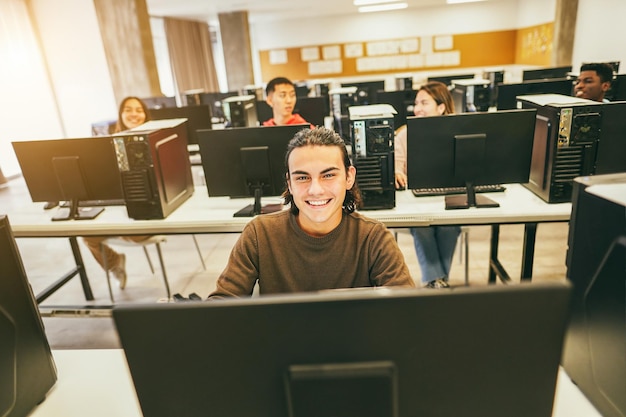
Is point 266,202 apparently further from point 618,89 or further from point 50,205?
point 618,89

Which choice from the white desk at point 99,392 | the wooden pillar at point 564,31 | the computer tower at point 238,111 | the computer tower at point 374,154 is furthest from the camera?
the wooden pillar at point 564,31

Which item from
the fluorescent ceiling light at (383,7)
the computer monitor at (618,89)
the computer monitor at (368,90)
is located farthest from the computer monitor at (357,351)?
the fluorescent ceiling light at (383,7)

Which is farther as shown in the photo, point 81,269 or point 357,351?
point 81,269

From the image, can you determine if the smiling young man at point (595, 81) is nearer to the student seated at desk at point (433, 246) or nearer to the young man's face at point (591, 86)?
the young man's face at point (591, 86)

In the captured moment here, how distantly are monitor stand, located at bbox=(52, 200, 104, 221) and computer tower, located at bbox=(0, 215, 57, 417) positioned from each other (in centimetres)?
150

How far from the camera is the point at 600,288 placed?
2.44 ft

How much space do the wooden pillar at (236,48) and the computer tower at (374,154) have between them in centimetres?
785

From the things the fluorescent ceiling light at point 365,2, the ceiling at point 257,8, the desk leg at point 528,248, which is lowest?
the desk leg at point 528,248

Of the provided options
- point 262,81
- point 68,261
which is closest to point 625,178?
point 68,261

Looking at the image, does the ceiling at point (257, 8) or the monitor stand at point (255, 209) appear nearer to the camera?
the monitor stand at point (255, 209)

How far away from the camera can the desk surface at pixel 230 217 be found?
1.97m

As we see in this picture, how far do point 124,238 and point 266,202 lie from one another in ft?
3.07

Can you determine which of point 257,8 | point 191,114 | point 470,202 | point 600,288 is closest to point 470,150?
point 470,202

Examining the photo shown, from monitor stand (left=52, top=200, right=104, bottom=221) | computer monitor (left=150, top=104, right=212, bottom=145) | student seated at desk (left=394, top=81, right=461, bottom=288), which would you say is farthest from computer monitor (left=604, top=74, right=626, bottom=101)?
monitor stand (left=52, top=200, right=104, bottom=221)
